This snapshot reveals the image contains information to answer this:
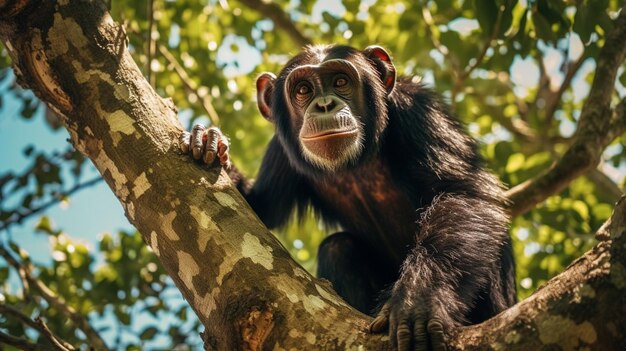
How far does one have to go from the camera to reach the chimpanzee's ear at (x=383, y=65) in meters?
7.69

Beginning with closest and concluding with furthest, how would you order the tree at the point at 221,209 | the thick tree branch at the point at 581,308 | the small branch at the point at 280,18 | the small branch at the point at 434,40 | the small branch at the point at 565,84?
the thick tree branch at the point at 581,308, the tree at the point at 221,209, the small branch at the point at 565,84, the small branch at the point at 434,40, the small branch at the point at 280,18

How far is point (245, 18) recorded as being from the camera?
10.9m

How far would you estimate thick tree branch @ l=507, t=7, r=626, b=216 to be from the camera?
6676mm

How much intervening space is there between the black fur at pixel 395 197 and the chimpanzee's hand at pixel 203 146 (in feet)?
5.43

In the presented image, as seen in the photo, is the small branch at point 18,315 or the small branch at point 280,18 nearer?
the small branch at point 18,315

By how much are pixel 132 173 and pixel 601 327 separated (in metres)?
2.97

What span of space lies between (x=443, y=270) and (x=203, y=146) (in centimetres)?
200

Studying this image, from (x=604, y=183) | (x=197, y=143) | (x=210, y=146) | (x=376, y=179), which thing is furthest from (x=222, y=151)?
(x=604, y=183)

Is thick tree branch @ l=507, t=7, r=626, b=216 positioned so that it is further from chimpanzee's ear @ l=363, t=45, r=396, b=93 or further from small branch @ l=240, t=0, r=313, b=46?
small branch @ l=240, t=0, r=313, b=46

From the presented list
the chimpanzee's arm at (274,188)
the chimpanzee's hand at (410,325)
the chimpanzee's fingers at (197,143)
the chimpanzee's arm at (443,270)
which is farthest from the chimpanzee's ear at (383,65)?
the chimpanzee's hand at (410,325)

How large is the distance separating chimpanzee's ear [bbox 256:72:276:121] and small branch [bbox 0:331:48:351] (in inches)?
149

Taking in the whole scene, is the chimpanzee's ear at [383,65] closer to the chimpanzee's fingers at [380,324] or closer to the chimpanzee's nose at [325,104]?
the chimpanzee's nose at [325,104]

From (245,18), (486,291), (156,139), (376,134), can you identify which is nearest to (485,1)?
(376,134)

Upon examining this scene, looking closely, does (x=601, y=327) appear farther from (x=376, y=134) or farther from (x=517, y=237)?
(x=517, y=237)
